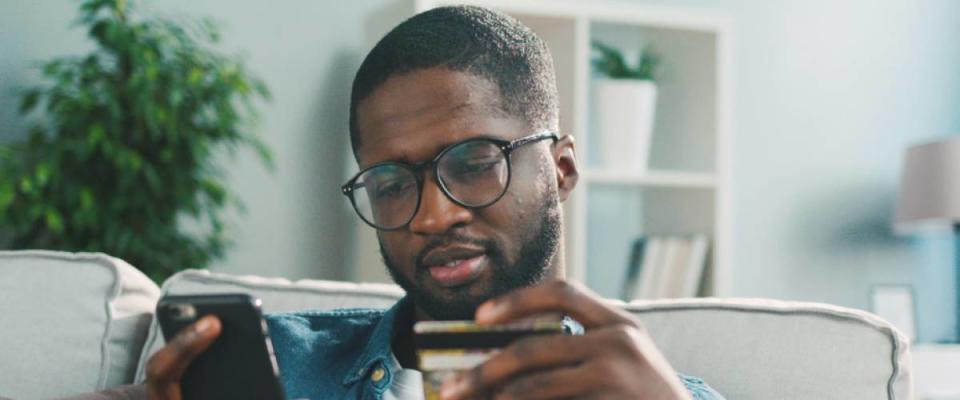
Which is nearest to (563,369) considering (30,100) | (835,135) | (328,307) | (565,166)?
(565,166)

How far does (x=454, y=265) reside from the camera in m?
1.27

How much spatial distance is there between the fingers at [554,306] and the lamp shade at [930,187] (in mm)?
2563

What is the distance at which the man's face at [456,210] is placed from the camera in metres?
1.27

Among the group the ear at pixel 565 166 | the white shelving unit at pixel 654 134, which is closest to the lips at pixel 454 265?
the ear at pixel 565 166

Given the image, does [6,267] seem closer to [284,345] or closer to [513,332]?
[284,345]

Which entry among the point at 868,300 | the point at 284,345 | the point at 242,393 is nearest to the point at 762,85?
the point at 868,300

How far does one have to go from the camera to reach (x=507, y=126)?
1.38 m

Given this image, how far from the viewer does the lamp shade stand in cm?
309

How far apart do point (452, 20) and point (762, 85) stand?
7.47 ft

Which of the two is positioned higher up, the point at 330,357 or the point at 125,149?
the point at 125,149

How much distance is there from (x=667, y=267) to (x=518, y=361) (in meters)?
2.38

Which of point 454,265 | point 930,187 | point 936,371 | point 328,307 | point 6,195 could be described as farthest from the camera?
point 930,187

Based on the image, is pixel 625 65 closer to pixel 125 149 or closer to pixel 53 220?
pixel 125 149

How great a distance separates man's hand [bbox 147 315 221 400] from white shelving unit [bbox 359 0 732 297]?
6.14 feet
